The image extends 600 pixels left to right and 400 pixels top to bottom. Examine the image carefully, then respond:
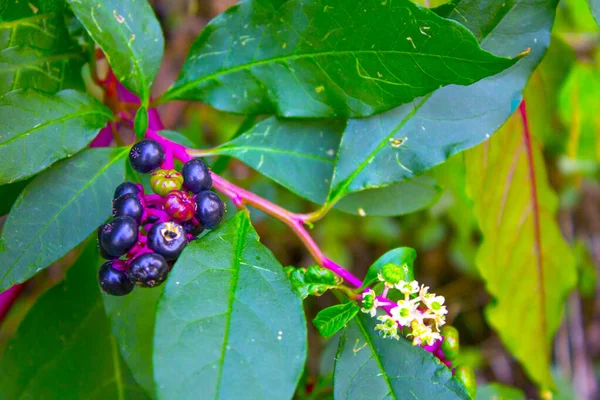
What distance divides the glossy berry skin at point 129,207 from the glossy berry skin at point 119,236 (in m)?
0.02

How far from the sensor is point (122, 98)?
4.94 feet

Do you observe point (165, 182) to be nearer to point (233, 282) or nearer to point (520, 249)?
point (233, 282)

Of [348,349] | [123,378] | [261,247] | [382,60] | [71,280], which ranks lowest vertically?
[123,378]

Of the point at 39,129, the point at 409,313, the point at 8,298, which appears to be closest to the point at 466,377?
the point at 409,313

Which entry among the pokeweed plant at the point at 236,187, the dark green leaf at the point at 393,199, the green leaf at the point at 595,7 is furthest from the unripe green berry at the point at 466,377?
the green leaf at the point at 595,7

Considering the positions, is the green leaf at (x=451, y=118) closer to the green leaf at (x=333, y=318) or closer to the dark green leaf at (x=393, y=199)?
the dark green leaf at (x=393, y=199)

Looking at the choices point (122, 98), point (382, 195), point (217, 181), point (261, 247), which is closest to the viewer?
point (261, 247)

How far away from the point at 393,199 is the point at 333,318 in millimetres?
427

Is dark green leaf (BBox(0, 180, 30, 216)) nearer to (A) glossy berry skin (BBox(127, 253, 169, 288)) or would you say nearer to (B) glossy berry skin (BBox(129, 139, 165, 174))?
(B) glossy berry skin (BBox(129, 139, 165, 174))

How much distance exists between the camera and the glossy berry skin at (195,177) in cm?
88

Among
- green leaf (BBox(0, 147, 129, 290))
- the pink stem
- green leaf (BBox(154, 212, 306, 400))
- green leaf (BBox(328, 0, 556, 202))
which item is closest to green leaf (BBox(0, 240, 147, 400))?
the pink stem

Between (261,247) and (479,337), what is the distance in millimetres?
2531

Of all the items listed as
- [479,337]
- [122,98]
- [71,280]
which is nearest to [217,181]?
[71,280]

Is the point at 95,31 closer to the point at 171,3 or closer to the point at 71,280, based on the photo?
the point at 71,280
